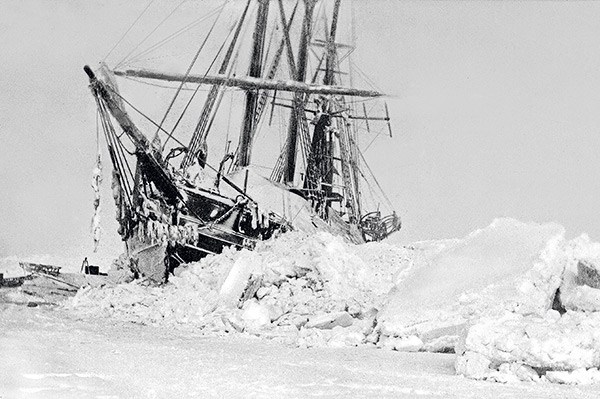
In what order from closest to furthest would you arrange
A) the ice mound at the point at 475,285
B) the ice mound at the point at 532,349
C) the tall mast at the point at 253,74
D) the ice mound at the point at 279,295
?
the ice mound at the point at 532,349, the ice mound at the point at 475,285, the ice mound at the point at 279,295, the tall mast at the point at 253,74

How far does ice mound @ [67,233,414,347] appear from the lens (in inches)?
374

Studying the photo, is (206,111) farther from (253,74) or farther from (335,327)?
(335,327)

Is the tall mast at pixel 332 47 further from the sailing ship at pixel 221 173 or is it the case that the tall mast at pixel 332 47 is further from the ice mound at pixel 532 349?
the ice mound at pixel 532 349

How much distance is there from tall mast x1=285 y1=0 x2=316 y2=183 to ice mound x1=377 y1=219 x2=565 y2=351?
56.5 feet

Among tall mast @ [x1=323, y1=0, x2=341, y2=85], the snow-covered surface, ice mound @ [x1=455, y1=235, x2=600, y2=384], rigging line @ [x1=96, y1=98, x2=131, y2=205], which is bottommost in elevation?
the snow-covered surface

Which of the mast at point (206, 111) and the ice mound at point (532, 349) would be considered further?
the mast at point (206, 111)

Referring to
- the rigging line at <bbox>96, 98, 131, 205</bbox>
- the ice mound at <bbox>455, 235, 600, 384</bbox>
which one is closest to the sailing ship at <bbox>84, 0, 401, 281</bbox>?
the rigging line at <bbox>96, 98, 131, 205</bbox>

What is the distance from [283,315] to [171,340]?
2193 mm

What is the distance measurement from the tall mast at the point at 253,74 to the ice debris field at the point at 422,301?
10.8 m

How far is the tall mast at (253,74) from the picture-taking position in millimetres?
24809

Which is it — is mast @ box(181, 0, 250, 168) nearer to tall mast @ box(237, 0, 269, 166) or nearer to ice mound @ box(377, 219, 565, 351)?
tall mast @ box(237, 0, 269, 166)

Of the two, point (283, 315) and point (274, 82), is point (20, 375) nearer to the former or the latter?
point (283, 315)

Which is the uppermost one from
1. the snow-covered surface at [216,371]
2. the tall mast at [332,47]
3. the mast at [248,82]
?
the tall mast at [332,47]

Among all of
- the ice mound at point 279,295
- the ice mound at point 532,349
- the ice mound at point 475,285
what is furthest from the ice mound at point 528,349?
the ice mound at point 279,295
